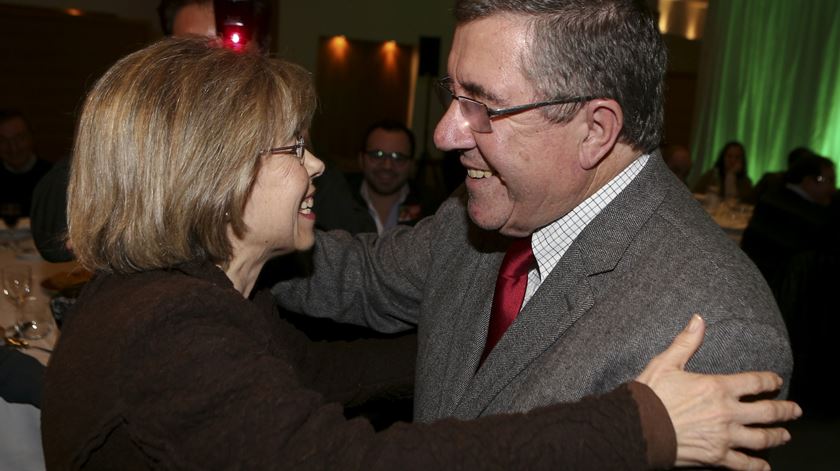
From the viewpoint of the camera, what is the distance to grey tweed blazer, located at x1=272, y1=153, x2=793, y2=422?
4.13 ft

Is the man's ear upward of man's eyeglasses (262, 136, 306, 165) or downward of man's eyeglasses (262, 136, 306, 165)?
upward

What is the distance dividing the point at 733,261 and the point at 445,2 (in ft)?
32.0

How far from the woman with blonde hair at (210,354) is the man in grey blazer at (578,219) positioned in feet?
0.29

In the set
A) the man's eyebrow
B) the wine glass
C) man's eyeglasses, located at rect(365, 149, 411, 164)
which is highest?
the man's eyebrow

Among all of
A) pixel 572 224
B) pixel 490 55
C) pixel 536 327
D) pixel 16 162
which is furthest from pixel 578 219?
pixel 16 162

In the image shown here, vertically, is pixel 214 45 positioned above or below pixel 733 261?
above

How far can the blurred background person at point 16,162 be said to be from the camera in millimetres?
5516

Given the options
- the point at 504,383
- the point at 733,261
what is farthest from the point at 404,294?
the point at 733,261

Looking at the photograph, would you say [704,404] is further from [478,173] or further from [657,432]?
[478,173]

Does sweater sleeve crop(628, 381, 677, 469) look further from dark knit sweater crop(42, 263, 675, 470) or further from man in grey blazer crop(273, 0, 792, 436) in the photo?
man in grey blazer crop(273, 0, 792, 436)

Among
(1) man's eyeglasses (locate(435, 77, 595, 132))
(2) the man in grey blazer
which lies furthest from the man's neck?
(1) man's eyeglasses (locate(435, 77, 595, 132))

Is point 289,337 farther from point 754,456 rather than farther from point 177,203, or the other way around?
point 754,456

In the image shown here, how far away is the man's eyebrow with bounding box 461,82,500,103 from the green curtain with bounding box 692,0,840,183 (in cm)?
1032

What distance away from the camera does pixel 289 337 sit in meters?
1.91
